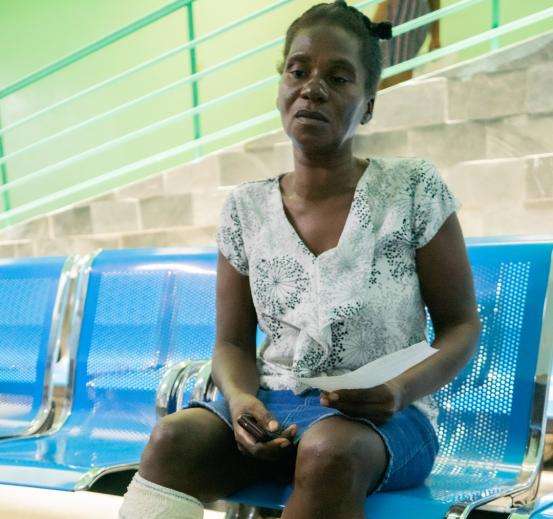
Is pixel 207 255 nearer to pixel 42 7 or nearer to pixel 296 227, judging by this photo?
pixel 296 227

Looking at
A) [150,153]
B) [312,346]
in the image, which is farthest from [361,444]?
[150,153]

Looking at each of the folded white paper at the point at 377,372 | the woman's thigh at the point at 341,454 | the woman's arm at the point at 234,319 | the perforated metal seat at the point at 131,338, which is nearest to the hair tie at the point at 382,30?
the woman's arm at the point at 234,319

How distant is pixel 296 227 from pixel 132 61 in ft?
17.8

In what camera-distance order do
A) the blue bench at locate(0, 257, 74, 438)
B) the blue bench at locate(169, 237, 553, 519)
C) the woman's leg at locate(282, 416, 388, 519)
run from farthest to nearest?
1. the blue bench at locate(0, 257, 74, 438)
2. the blue bench at locate(169, 237, 553, 519)
3. the woman's leg at locate(282, 416, 388, 519)

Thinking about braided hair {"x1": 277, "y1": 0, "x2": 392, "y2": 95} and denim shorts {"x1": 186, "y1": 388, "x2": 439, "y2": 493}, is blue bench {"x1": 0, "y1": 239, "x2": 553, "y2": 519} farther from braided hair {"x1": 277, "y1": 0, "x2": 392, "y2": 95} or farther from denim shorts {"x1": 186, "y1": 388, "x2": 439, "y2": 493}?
braided hair {"x1": 277, "y1": 0, "x2": 392, "y2": 95}

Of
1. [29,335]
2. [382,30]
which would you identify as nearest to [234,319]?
[382,30]

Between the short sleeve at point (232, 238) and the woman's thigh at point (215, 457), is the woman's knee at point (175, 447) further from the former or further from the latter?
the short sleeve at point (232, 238)

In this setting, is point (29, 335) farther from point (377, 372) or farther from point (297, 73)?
point (377, 372)

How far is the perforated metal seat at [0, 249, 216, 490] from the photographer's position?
7.98ft

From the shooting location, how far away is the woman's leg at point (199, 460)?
1508mm

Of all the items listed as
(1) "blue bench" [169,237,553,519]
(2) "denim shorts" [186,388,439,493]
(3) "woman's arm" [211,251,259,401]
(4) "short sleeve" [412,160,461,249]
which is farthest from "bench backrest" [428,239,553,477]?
(3) "woman's arm" [211,251,259,401]

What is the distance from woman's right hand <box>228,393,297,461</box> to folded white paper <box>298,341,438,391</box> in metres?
0.14

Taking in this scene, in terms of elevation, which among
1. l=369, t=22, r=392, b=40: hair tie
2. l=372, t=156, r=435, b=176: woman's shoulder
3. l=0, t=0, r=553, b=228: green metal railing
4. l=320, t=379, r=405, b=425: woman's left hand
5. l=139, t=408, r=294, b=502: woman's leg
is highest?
l=0, t=0, r=553, b=228: green metal railing

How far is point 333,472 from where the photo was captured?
1.30m
